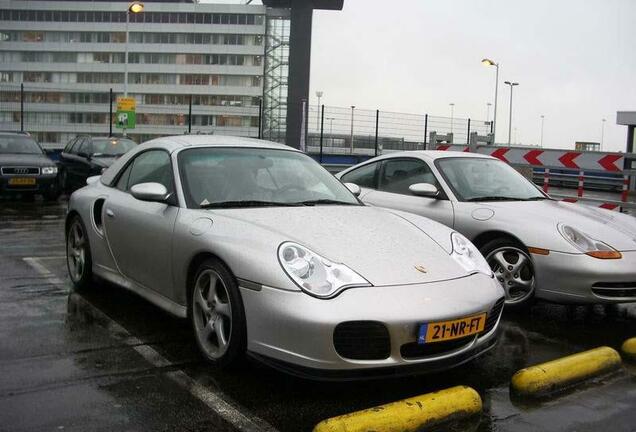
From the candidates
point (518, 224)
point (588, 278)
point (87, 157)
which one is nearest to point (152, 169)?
point (518, 224)

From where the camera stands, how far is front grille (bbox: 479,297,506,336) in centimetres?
349

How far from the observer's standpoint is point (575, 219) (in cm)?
520

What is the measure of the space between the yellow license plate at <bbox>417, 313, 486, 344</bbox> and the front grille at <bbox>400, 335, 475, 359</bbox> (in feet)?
0.12

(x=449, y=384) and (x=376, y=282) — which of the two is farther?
(x=449, y=384)

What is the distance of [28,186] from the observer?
12562 millimetres

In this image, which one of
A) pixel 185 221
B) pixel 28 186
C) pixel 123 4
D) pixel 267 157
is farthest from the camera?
pixel 123 4

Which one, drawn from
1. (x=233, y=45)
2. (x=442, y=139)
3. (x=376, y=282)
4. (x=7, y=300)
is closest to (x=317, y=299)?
(x=376, y=282)

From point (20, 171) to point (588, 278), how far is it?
1111cm

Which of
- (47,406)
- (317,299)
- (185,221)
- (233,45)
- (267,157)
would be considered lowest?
(47,406)

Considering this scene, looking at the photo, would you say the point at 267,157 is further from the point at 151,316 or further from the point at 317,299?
the point at 317,299

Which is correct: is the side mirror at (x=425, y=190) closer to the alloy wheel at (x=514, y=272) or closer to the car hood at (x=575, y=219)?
the car hood at (x=575, y=219)

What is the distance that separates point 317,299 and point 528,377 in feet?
4.12

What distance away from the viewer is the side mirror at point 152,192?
4098 millimetres

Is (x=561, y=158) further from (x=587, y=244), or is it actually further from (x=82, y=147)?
(x=82, y=147)
